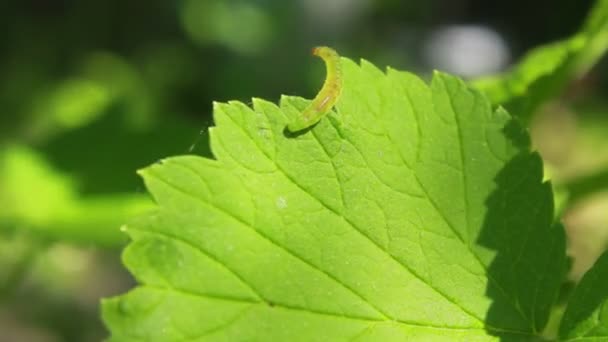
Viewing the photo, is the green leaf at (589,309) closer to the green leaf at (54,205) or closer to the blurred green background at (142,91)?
the blurred green background at (142,91)

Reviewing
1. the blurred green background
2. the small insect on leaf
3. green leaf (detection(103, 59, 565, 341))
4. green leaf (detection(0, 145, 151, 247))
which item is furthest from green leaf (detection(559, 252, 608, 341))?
green leaf (detection(0, 145, 151, 247))

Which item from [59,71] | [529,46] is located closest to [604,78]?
[529,46]

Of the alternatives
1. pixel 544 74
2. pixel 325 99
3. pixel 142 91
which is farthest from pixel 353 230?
pixel 142 91

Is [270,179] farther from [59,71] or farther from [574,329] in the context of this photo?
[59,71]

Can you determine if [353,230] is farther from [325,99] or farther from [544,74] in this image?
[544,74]

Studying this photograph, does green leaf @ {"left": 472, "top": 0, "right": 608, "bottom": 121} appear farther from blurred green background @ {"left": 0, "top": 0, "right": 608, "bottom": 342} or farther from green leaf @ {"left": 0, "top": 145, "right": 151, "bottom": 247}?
green leaf @ {"left": 0, "top": 145, "right": 151, "bottom": 247}

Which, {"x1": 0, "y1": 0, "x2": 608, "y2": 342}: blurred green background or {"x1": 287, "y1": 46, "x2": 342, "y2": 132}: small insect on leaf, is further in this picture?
{"x1": 0, "y1": 0, "x2": 608, "y2": 342}: blurred green background

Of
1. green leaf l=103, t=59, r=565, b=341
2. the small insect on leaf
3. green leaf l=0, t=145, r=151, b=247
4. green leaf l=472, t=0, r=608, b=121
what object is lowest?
green leaf l=103, t=59, r=565, b=341
